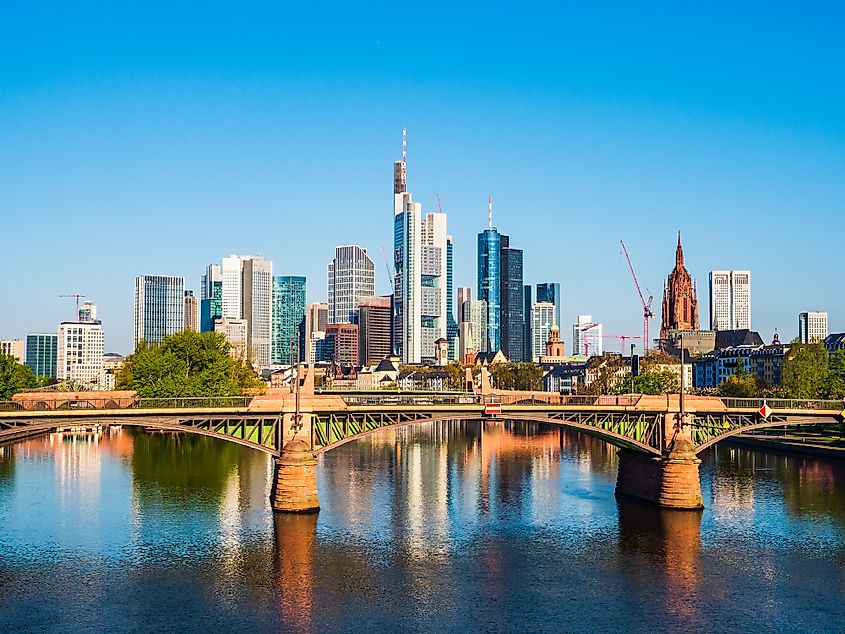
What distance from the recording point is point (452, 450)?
174 metres

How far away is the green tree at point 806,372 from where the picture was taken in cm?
17700

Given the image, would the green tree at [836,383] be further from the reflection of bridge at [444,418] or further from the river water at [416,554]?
the reflection of bridge at [444,418]

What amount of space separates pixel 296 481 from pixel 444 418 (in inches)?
587

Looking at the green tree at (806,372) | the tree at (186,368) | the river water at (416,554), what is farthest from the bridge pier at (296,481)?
the green tree at (806,372)

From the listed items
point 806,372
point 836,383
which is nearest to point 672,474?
point 836,383

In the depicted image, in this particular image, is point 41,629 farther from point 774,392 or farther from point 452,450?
point 774,392

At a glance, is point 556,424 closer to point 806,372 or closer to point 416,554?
point 416,554

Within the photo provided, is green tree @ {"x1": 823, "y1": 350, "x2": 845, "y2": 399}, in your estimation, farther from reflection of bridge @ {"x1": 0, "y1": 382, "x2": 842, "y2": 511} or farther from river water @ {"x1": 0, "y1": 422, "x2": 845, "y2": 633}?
reflection of bridge @ {"x1": 0, "y1": 382, "x2": 842, "y2": 511}

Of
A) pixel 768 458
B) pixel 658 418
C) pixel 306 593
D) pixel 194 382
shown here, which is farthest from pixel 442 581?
pixel 194 382

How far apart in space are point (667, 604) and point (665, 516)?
30422 mm

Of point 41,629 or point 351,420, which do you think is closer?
point 41,629

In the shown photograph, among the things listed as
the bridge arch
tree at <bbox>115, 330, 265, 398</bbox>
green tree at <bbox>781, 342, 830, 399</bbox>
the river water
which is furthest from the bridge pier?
green tree at <bbox>781, 342, 830, 399</bbox>

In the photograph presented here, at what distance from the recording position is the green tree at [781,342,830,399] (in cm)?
17700

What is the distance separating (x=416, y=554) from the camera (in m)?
81.2
